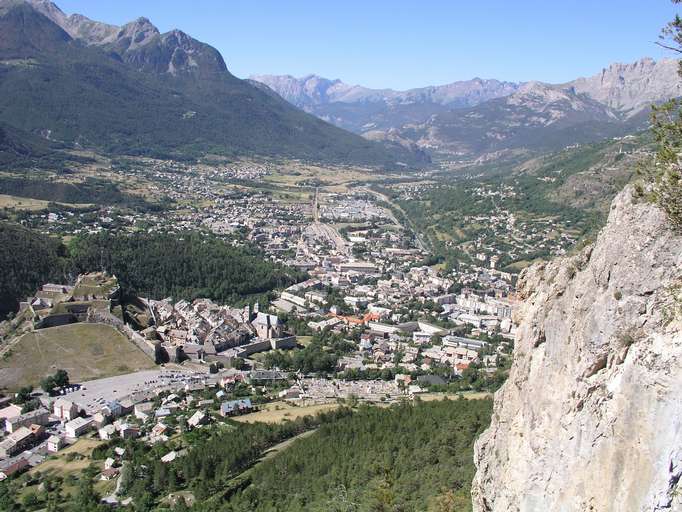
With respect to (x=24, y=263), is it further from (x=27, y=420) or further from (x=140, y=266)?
(x=27, y=420)

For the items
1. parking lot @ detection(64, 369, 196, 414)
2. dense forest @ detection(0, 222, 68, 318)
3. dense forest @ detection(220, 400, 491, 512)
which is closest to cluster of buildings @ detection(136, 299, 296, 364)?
parking lot @ detection(64, 369, 196, 414)

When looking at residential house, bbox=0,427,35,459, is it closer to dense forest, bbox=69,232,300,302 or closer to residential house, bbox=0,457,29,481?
residential house, bbox=0,457,29,481

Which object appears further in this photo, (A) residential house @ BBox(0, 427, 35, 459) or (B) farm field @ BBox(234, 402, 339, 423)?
(B) farm field @ BBox(234, 402, 339, 423)

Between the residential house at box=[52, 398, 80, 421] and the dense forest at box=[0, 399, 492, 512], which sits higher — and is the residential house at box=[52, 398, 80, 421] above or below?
below

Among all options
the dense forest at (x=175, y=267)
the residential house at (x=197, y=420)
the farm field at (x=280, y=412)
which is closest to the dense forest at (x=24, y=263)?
the dense forest at (x=175, y=267)

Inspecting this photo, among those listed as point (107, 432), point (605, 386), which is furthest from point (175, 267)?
point (605, 386)

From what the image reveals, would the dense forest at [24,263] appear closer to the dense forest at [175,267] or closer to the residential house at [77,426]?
the dense forest at [175,267]

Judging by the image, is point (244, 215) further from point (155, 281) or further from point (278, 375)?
point (278, 375)
